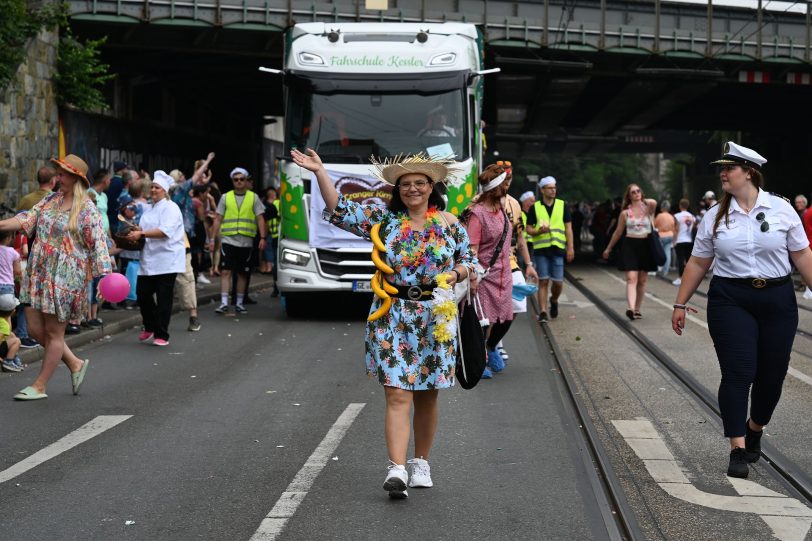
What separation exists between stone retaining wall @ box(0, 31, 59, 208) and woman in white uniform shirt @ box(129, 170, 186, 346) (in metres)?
5.79

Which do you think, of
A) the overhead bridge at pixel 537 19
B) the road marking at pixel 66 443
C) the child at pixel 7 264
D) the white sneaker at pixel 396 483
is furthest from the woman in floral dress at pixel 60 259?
the overhead bridge at pixel 537 19

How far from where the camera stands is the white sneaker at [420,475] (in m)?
6.23

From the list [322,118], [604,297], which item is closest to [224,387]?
[322,118]

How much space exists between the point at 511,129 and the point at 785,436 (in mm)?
37917

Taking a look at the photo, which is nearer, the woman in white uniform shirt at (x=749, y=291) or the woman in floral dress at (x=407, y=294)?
the woman in floral dress at (x=407, y=294)

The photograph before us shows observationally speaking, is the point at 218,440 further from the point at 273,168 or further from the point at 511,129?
the point at 511,129

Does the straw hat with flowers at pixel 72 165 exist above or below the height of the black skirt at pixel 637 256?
above

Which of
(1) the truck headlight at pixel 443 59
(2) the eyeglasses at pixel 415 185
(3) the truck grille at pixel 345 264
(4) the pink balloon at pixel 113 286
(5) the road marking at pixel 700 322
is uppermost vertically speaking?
(1) the truck headlight at pixel 443 59

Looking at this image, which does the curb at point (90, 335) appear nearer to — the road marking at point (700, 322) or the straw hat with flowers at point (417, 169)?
the straw hat with flowers at point (417, 169)

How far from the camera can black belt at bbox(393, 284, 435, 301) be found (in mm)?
6078

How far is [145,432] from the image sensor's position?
7.74 metres

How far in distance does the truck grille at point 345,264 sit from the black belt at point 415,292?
8.54 metres

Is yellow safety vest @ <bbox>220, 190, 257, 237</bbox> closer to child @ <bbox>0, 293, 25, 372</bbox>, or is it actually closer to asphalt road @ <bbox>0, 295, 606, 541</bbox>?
asphalt road @ <bbox>0, 295, 606, 541</bbox>

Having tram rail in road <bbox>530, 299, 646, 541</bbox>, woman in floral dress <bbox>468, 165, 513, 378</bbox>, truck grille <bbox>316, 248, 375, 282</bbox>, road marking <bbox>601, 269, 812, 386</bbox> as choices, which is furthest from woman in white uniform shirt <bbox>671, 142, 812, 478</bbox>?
truck grille <bbox>316, 248, 375, 282</bbox>
